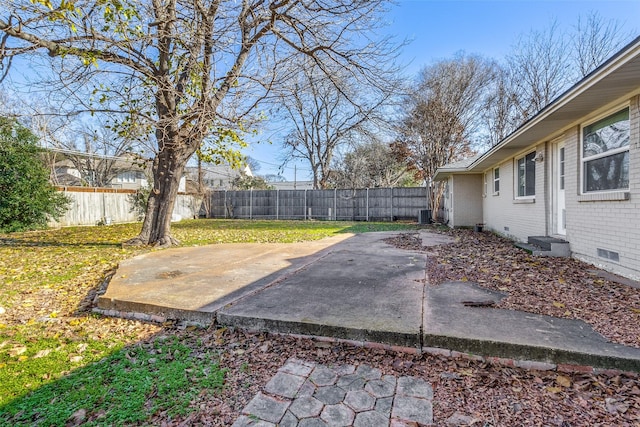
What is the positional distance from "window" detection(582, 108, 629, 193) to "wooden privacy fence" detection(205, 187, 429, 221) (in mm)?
10930

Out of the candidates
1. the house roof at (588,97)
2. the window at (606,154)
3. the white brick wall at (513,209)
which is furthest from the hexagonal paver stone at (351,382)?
the white brick wall at (513,209)

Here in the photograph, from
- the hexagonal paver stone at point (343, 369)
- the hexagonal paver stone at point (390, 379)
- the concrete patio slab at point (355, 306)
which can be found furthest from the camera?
the concrete patio slab at point (355, 306)

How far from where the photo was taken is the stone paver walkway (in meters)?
1.62

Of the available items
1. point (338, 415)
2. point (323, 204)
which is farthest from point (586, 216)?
point (323, 204)

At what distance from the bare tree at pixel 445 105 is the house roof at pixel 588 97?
26.8 feet

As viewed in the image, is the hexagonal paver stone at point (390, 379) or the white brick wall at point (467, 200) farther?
the white brick wall at point (467, 200)

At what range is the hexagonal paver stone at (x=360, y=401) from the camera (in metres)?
1.71

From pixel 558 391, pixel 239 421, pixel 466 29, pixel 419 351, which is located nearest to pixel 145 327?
pixel 239 421

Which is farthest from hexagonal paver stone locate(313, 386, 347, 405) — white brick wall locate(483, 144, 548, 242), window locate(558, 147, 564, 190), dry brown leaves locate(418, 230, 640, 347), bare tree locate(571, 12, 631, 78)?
bare tree locate(571, 12, 631, 78)

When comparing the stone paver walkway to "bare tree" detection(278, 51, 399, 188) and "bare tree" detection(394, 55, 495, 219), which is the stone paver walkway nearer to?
"bare tree" detection(278, 51, 399, 188)

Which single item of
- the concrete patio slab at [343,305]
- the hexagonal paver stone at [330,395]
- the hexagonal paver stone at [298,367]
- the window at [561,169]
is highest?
the window at [561,169]

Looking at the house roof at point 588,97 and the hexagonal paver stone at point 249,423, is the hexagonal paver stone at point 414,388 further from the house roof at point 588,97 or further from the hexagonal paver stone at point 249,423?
the house roof at point 588,97

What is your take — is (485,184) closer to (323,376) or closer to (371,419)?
(323,376)

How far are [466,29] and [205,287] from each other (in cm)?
860
